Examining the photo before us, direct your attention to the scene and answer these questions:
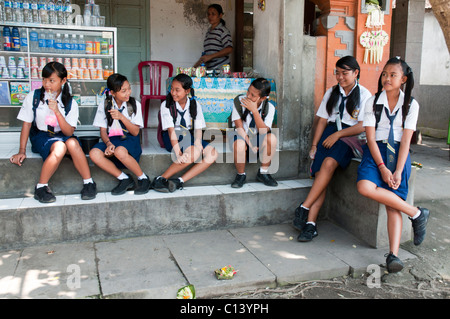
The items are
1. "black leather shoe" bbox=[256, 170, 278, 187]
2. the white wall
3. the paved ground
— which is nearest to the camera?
the paved ground

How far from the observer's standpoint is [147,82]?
726cm

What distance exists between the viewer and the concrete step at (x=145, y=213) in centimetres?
385

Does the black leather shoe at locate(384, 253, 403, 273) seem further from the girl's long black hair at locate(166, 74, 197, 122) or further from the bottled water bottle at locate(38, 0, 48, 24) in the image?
the bottled water bottle at locate(38, 0, 48, 24)

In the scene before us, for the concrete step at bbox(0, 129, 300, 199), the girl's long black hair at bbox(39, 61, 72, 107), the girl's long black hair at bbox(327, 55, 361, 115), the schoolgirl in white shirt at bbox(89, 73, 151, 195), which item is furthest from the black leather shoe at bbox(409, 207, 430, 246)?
the girl's long black hair at bbox(39, 61, 72, 107)

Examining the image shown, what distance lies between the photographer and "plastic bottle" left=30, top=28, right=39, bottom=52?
5312mm

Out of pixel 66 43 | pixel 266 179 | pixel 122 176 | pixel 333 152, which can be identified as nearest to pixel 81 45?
pixel 66 43

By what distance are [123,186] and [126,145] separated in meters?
0.43

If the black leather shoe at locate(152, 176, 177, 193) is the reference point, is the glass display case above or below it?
above

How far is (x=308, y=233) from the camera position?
4.14 meters

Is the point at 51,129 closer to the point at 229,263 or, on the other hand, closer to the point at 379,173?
the point at 229,263

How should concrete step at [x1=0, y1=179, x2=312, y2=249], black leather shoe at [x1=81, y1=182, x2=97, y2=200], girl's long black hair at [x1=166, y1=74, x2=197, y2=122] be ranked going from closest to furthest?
1. concrete step at [x1=0, y1=179, x2=312, y2=249]
2. black leather shoe at [x1=81, y1=182, x2=97, y2=200]
3. girl's long black hair at [x1=166, y1=74, x2=197, y2=122]

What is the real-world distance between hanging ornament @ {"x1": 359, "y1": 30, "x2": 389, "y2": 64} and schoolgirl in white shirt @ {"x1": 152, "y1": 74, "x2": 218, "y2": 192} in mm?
2330

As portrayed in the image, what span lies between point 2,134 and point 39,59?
1098mm

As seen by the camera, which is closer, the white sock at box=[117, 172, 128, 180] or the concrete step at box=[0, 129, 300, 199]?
the concrete step at box=[0, 129, 300, 199]
